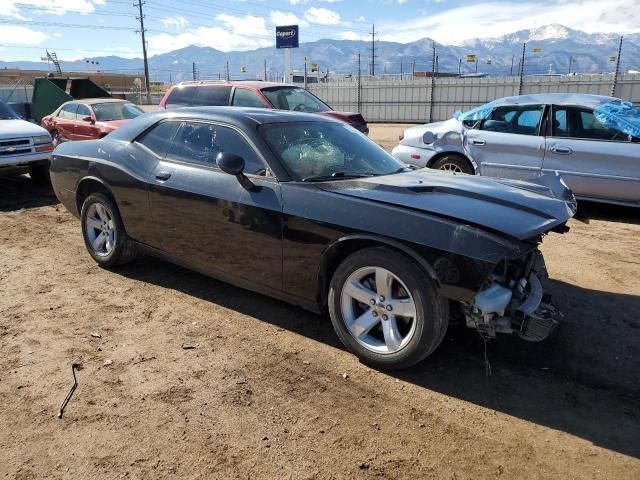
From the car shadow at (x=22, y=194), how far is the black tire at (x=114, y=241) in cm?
383

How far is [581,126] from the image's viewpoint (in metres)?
7.01

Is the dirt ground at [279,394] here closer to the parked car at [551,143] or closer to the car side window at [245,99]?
the parked car at [551,143]

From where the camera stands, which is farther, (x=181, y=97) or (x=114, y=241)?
(x=181, y=97)

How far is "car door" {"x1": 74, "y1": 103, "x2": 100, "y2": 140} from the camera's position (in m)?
12.4

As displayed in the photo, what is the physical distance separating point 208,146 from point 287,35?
2678cm

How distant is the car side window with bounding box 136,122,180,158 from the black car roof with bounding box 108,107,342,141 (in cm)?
7

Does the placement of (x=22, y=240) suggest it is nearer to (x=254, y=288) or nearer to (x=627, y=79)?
(x=254, y=288)

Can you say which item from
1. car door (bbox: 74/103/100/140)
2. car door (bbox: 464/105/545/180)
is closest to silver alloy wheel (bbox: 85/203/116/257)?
car door (bbox: 464/105/545/180)

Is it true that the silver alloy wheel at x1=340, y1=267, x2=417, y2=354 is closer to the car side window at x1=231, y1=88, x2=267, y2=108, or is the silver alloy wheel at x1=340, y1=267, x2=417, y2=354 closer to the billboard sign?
the car side window at x1=231, y1=88, x2=267, y2=108

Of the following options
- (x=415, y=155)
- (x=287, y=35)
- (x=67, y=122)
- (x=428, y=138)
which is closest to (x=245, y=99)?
(x=415, y=155)

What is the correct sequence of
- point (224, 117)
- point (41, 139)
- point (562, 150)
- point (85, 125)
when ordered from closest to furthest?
point (224, 117) → point (562, 150) → point (41, 139) → point (85, 125)

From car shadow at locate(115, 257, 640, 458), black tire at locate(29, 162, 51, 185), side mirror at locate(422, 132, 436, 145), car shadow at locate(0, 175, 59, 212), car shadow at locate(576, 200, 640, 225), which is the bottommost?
car shadow at locate(0, 175, 59, 212)

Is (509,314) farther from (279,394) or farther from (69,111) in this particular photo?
(69,111)

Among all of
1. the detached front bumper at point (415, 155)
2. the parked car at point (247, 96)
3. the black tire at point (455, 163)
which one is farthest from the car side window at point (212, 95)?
the black tire at point (455, 163)
